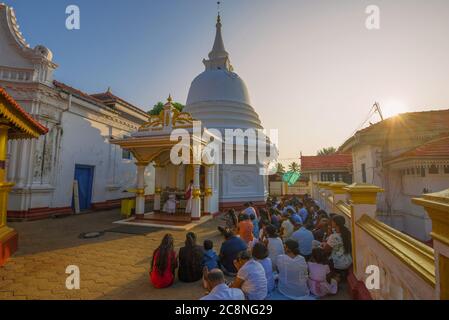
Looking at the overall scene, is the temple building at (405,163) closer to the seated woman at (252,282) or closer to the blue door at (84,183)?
the seated woman at (252,282)

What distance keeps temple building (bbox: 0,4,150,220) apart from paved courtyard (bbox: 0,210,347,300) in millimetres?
2233

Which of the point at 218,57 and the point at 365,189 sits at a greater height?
the point at 218,57

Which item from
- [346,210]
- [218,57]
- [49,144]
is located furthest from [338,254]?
[218,57]

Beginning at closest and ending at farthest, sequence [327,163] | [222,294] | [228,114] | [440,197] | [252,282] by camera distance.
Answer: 1. [440,197]
2. [222,294]
3. [252,282]
4. [228,114]
5. [327,163]

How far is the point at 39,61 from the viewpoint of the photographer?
1027cm

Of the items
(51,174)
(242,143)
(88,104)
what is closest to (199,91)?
(242,143)

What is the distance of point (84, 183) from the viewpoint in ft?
41.4

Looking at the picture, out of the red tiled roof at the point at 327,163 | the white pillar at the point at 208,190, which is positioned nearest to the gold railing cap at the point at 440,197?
the white pillar at the point at 208,190

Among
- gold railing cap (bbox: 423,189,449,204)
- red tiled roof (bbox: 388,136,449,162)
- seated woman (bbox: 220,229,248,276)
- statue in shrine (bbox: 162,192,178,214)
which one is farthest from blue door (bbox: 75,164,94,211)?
red tiled roof (bbox: 388,136,449,162)

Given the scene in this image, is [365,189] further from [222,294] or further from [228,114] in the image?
[228,114]

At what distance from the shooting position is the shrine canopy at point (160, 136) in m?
9.22

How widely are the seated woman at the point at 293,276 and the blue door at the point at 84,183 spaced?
40.9 feet

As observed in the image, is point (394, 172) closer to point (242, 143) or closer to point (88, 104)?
point (242, 143)

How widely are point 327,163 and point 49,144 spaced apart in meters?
20.6
